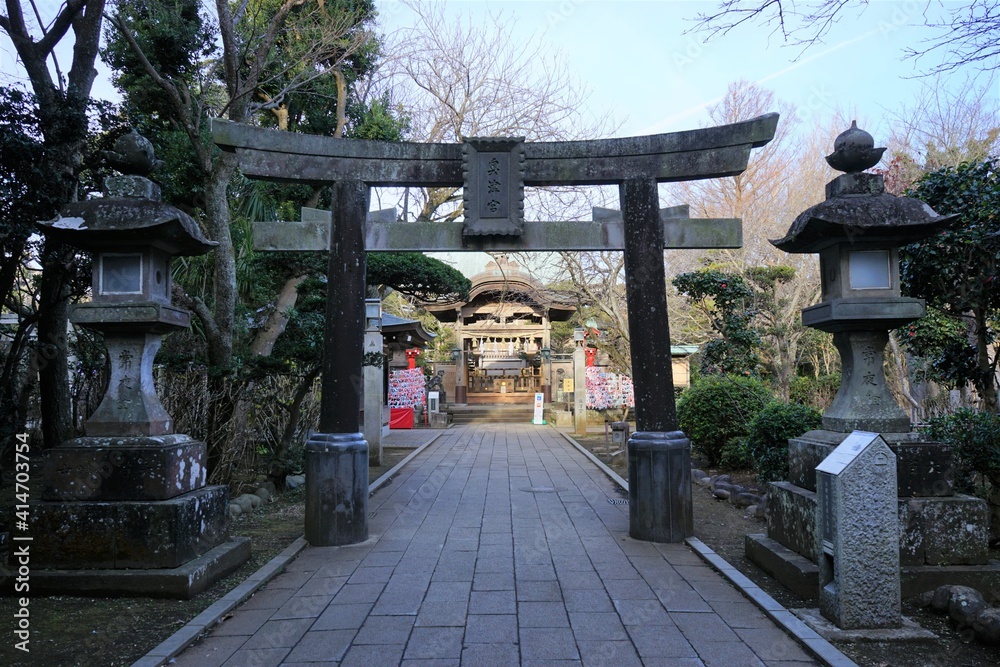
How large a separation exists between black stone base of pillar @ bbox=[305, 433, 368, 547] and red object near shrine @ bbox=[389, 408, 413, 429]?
51.3 feet

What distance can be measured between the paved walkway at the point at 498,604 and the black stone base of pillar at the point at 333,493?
0.20 meters

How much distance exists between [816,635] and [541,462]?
9.06 m

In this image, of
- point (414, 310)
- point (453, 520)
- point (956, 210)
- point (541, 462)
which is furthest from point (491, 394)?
point (956, 210)

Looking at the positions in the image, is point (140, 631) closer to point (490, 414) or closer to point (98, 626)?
point (98, 626)

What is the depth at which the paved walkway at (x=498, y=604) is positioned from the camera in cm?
358

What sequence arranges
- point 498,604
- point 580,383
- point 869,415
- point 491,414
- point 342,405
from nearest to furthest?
point 498,604, point 869,415, point 342,405, point 580,383, point 491,414

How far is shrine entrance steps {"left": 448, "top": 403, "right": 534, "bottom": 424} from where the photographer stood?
26.1 metres

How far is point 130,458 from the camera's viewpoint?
475cm

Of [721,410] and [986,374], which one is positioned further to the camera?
[721,410]

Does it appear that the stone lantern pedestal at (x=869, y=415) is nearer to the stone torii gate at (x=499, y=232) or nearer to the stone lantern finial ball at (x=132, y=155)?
the stone torii gate at (x=499, y=232)

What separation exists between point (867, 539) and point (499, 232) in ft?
13.9

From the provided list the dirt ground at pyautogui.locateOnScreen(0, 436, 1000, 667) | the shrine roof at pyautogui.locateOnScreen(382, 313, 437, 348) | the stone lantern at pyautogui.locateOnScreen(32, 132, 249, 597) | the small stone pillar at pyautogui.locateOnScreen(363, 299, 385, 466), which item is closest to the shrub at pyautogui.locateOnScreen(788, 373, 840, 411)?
the shrine roof at pyautogui.locateOnScreen(382, 313, 437, 348)

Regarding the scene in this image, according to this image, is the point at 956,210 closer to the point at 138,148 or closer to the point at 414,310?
the point at 138,148

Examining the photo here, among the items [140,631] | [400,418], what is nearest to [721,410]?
[140,631]
